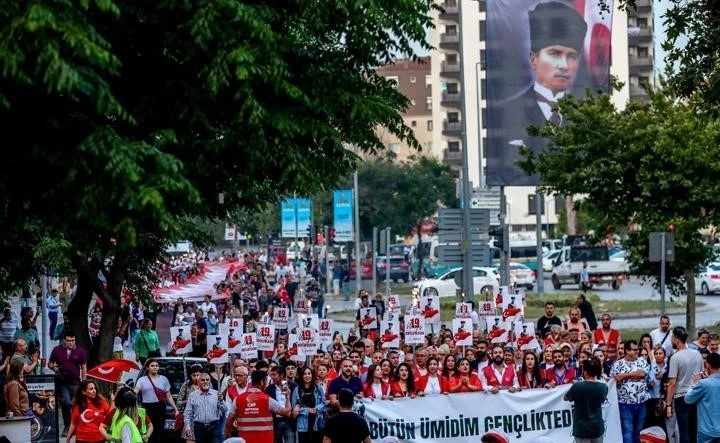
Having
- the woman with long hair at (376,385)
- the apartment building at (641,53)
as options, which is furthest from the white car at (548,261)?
the woman with long hair at (376,385)

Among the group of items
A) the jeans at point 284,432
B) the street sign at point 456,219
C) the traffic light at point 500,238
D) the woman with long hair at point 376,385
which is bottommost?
the jeans at point 284,432

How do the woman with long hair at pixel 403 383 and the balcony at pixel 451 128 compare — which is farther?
the balcony at pixel 451 128

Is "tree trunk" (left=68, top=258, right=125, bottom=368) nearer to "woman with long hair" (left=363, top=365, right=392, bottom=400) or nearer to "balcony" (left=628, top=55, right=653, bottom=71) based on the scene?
"woman with long hair" (left=363, top=365, right=392, bottom=400)

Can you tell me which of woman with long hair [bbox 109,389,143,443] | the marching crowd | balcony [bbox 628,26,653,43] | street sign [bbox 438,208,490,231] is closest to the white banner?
the marching crowd

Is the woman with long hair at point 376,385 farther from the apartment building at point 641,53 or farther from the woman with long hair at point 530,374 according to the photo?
the apartment building at point 641,53

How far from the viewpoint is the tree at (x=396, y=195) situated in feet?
284

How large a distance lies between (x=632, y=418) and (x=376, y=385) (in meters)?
3.18

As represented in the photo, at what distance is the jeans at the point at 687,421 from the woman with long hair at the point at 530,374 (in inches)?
70.9

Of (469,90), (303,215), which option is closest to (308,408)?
(303,215)

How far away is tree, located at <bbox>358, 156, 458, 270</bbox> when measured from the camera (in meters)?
86.6

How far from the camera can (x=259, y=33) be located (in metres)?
11.8

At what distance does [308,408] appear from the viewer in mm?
18141

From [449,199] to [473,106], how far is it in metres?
12.5

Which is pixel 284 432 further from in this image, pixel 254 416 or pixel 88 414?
pixel 88 414
